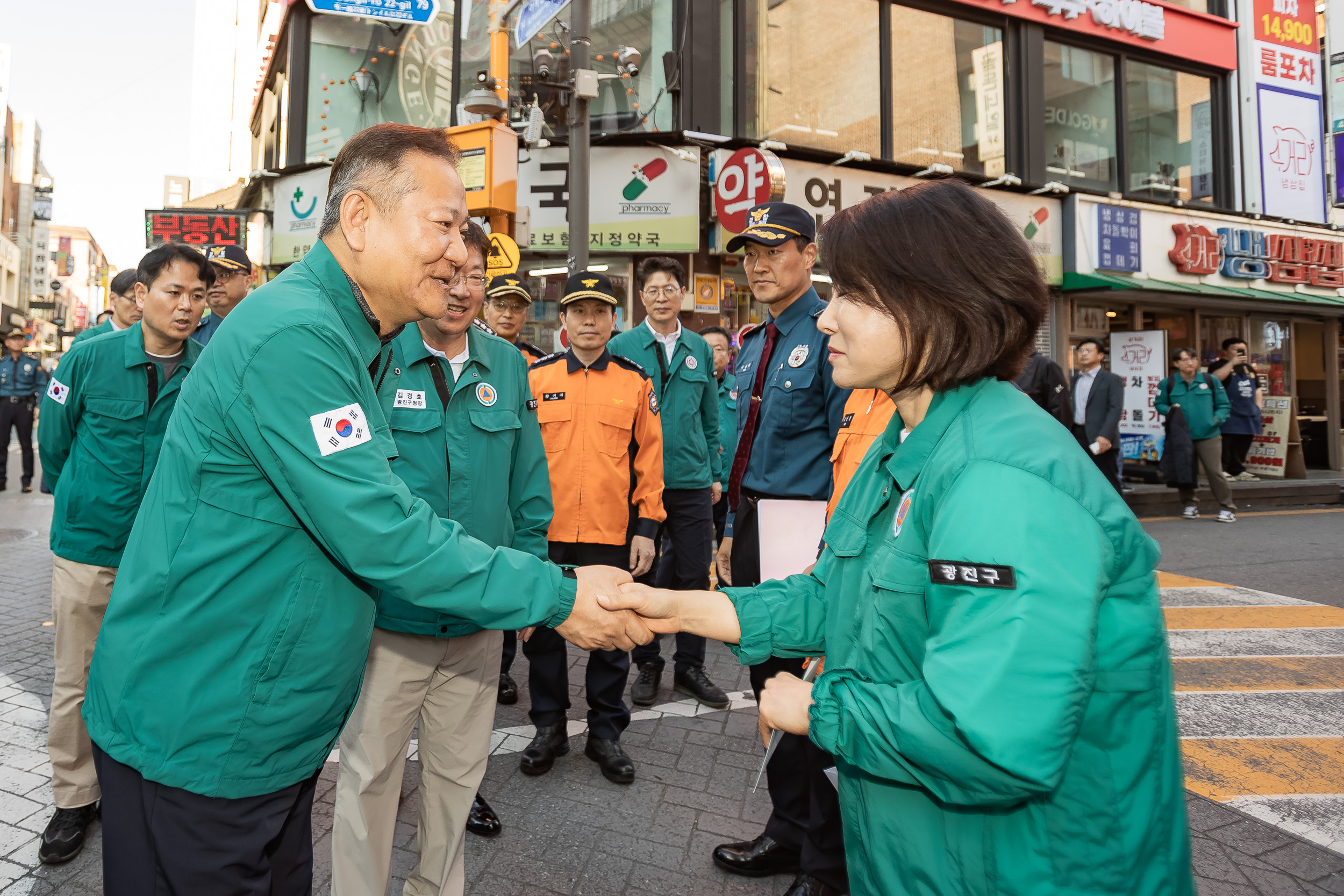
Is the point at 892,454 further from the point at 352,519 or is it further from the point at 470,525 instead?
the point at 470,525

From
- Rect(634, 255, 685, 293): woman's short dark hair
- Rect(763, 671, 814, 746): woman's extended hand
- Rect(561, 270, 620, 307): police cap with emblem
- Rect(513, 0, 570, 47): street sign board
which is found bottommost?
Rect(763, 671, 814, 746): woman's extended hand

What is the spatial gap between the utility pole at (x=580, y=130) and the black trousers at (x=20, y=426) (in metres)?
10.6

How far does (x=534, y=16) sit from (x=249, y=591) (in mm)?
7626

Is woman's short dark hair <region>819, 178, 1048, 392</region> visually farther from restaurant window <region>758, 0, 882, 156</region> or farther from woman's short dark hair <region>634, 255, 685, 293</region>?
restaurant window <region>758, 0, 882, 156</region>

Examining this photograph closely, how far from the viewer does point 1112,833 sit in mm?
1209

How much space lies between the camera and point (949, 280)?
139 cm

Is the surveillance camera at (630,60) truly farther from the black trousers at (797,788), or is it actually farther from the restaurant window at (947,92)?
the black trousers at (797,788)

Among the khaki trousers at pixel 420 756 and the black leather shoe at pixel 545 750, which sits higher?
the khaki trousers at pixel 420 756

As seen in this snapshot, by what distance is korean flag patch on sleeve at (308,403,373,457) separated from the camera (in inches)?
61.7

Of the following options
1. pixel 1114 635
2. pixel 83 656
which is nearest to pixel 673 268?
pixel 83 656

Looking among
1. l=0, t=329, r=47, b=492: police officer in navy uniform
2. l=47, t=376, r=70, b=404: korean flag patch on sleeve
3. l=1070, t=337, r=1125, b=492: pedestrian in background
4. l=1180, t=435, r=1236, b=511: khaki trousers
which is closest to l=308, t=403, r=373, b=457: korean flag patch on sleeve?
l=47, t=376, r=70, b=404: korean flag patch on sleeve

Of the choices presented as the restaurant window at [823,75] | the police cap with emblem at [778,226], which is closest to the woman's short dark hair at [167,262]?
the police cap with emblem at [778,226]

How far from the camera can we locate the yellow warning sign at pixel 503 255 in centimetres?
789

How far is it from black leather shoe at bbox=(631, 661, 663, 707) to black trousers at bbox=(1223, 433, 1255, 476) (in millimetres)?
13213
